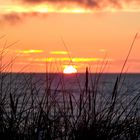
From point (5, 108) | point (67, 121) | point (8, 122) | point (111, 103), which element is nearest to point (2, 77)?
point (5, 108)

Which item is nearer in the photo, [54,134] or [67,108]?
[54,134]

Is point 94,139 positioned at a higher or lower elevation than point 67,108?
lower

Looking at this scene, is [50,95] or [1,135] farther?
[50,95]

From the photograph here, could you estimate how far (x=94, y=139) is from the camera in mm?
3598

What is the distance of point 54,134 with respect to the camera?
12.4ft

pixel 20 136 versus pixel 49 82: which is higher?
pixel 49 82

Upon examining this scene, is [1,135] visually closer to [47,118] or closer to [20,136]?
[20,136]

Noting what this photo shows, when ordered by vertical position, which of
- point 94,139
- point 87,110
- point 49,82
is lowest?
point 94,139

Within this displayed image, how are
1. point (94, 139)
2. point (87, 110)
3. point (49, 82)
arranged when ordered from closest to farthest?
1. point (94, 139)
2. point (87, 110)
3. point (49, 82)

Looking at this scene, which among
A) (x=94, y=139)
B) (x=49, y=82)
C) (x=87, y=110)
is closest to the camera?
(x=94, y=139)

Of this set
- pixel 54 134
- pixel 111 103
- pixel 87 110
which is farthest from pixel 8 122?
pixel 111 103

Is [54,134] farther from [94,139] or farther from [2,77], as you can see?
[2,77]

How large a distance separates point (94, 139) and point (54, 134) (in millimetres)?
416

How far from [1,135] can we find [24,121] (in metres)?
0.50
